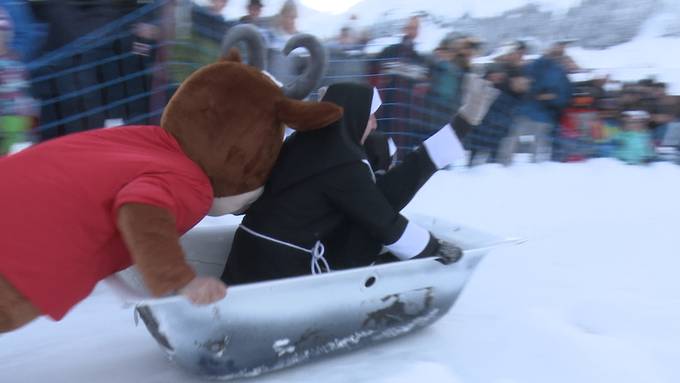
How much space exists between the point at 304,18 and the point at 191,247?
1147 cm

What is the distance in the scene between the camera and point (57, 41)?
11.7 feet

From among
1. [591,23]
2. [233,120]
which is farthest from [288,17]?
[591,23]

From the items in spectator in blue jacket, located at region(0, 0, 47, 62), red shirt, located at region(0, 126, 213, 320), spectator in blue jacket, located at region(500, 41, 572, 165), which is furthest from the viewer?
spectator in blue jacket, located at region(500, 41, 572, 165)

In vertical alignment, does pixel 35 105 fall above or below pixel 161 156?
below

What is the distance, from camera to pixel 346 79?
4.97 m

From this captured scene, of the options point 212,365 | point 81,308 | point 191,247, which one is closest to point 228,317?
point 212,365

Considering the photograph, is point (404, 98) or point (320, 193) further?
point (404, 98)

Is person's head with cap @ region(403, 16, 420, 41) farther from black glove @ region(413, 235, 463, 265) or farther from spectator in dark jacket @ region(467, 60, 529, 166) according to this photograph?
black glove @ region(413, 235, 463, 265)

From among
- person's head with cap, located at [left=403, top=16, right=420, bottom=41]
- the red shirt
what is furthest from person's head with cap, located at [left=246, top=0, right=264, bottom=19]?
the red shirt

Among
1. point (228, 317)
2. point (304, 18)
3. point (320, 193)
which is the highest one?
point (320, 193)

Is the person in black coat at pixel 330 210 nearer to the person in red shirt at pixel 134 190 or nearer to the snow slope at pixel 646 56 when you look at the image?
the person in red shirt at pixel 134 190

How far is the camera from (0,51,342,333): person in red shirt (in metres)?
1.53

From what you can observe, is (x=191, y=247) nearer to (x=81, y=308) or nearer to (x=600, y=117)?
(x=81, y=308)

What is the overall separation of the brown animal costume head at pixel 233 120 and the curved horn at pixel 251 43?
6.2 inches
